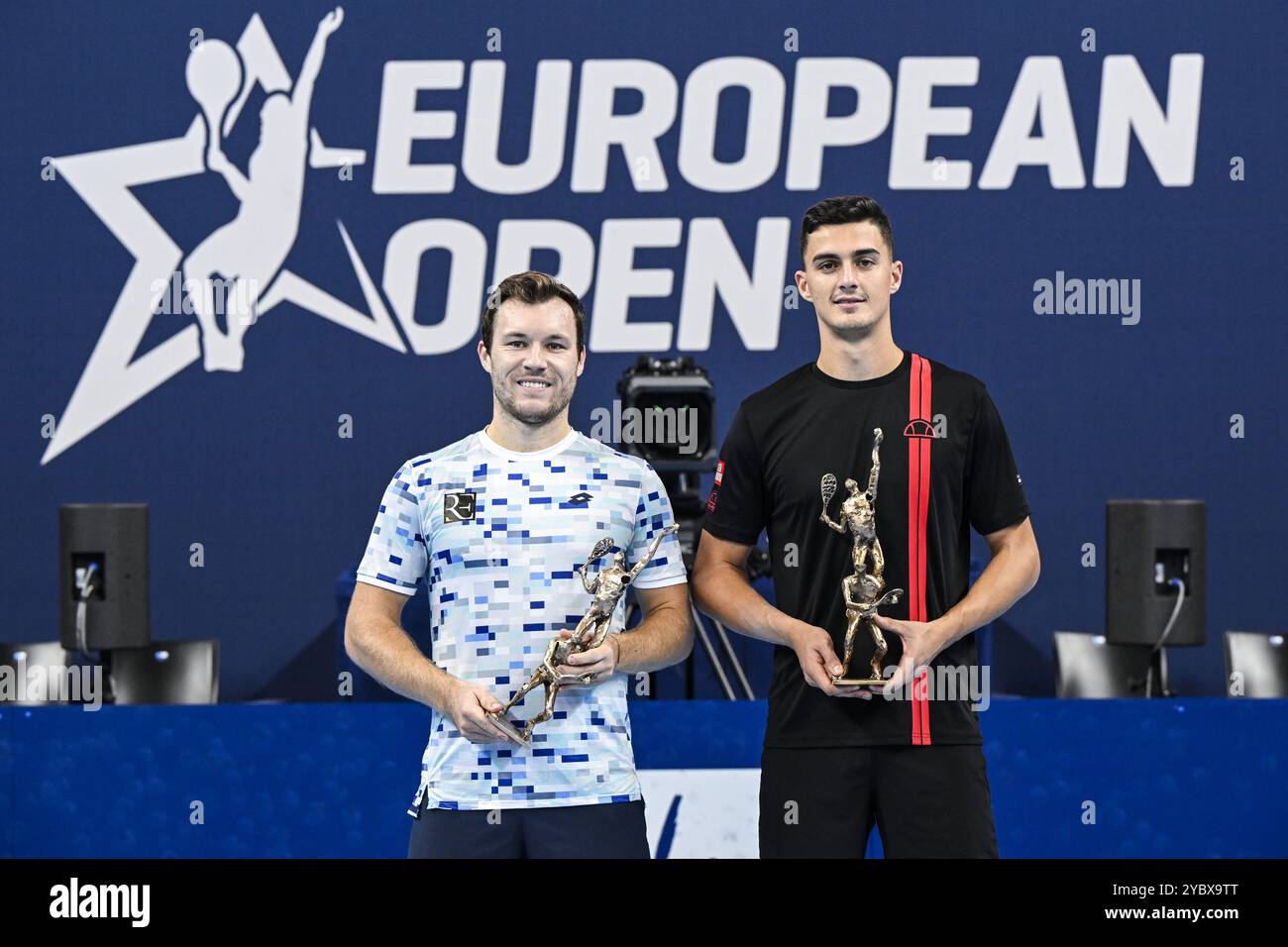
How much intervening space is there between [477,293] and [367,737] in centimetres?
297

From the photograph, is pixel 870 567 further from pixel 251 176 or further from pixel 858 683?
pixel 251 176

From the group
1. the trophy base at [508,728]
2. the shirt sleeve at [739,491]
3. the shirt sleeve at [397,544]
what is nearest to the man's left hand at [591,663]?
the trophy base at [508,728]

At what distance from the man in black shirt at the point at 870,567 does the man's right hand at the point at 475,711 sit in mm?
487

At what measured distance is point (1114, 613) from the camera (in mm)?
4496

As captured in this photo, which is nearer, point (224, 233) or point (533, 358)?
point (533, 358)

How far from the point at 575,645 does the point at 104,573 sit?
2950 millimetres

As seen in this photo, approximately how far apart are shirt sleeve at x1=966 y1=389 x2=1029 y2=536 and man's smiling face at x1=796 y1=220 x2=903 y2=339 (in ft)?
0.82

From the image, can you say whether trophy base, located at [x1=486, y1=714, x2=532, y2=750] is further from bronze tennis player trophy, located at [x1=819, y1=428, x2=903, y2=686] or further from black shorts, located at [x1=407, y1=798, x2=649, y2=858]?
bronze tennis player trophy, located at [x1=819, y1=428, x2=903, y2=686]

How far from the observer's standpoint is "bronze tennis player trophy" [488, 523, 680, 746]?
6.95ft

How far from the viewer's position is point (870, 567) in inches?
89.0

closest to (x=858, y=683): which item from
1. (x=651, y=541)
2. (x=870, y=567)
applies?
(x=870, y=567)

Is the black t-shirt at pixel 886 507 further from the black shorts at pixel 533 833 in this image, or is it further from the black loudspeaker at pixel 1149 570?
the black loudspeaker at pixel 1149 570

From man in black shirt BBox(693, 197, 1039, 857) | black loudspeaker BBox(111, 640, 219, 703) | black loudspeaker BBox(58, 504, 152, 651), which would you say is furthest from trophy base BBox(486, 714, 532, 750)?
black loudspeaker BBox(111, 640, 219, 703)
